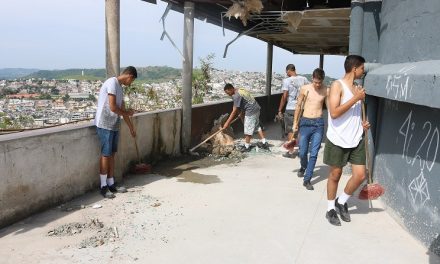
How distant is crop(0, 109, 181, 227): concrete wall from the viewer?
4117 millimetres

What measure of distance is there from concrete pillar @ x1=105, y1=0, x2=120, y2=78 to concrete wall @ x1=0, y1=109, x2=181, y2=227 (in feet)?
2.93

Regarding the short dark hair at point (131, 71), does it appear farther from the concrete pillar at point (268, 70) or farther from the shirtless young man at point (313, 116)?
the concrete pillar at point (268, 70)

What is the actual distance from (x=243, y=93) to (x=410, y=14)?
13.2 ft

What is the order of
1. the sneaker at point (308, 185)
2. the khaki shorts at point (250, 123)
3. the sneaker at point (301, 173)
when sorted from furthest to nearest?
the khaki shorts at point (250, 123), the sneaker at point (301, 173), the sneaker at point (308, 185)

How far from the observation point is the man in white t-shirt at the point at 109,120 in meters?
5.07

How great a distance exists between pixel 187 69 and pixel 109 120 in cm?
305

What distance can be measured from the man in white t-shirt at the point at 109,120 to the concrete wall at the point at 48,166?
23cm

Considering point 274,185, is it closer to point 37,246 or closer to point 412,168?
point 412,168

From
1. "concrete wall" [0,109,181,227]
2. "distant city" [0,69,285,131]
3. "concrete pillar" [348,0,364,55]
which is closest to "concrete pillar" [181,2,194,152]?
"distant city" [0,69,285,131]

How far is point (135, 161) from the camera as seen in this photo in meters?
6.58

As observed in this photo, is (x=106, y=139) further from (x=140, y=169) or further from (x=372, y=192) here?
(x=372, y=192)

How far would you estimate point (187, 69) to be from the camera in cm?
788

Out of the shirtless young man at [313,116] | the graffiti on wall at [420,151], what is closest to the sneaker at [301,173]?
the shirtless young man at [313,116]

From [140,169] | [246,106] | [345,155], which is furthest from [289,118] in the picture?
[345,155]
